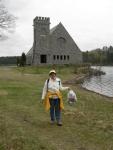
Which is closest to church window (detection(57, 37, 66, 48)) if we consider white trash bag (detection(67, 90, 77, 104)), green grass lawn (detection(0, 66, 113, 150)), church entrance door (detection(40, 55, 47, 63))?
church entrance door (detection(40, 55, 47, 63))

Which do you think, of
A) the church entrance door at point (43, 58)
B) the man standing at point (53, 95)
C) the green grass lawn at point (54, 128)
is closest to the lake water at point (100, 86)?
the green grass lawn at point (54, 128)

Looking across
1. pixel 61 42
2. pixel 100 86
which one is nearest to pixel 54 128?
pixel 100 86

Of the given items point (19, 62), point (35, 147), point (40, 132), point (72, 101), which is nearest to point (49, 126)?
point (40, 132)

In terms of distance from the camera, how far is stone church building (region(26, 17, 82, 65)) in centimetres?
8106

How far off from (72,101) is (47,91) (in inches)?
195

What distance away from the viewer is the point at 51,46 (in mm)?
82312

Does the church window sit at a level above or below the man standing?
above

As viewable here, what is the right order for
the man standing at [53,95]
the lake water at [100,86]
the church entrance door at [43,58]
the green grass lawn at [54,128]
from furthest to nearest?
the church entrance door at [43,58]
the lake water at [100,86]
the man standing at [53,95]
the green grass lawn at [54,128]

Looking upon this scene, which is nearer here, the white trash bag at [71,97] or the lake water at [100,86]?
the white trash bag at [71,97]

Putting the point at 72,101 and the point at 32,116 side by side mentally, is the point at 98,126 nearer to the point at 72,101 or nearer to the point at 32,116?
the point at 32,116

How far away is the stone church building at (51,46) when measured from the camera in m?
81.1

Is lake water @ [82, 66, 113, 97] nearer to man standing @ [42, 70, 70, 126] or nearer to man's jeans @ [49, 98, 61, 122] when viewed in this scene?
man's jeans @ [49, 98, 61, 122]

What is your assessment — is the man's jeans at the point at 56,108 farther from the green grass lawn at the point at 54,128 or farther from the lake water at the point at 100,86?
the lake water at the point at 100,86

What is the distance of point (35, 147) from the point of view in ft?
32.9
